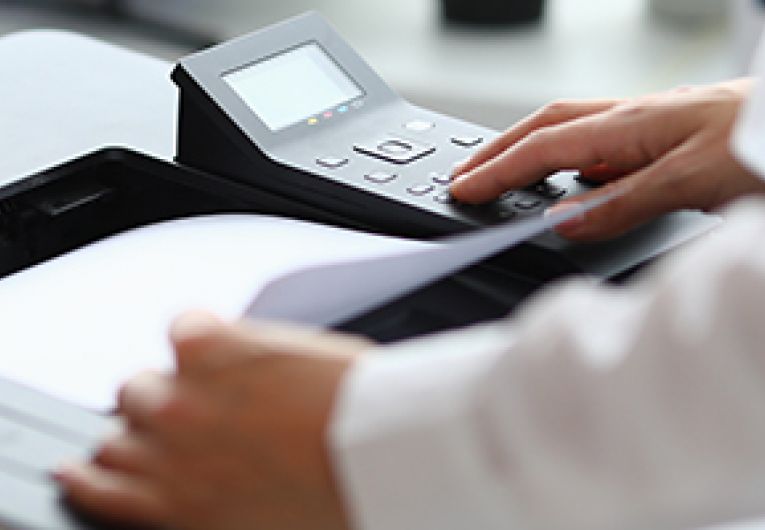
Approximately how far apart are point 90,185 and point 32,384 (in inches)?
9.0

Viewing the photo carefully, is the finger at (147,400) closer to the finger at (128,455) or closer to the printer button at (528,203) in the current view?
the finger at (128,455)

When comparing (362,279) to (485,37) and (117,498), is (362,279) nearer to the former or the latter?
(117,498)

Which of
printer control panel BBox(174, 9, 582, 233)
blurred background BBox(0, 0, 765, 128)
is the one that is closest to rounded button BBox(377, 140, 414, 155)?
printer control panel BBox(174, 9, 582, 233)

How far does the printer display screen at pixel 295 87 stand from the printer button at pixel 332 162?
0.11ft

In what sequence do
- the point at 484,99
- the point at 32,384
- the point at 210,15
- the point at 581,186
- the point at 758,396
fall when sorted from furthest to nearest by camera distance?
the point at 210,15 → the point at 484,99 → the point at 581,186 → the point at 32,384 → the point at 758,396

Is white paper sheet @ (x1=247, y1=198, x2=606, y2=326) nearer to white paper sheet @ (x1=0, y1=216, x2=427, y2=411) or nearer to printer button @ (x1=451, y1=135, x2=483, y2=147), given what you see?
white paper sheet @ (x1=0, y1=216, x2=427, y2=411)

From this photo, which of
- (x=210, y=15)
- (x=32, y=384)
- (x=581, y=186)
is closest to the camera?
(x=32, y=384)

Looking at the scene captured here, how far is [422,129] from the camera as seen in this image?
72 cm

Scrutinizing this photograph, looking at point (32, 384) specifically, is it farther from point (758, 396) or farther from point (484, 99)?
point (484, 99)

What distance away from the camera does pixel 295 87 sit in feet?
2.38

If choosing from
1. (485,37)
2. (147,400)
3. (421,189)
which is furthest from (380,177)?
(485,37)

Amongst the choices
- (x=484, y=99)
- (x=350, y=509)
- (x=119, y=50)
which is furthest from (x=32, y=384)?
(x=484, y=99)

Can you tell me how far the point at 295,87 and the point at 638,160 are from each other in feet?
0.61

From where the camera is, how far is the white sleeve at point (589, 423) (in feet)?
1.32
